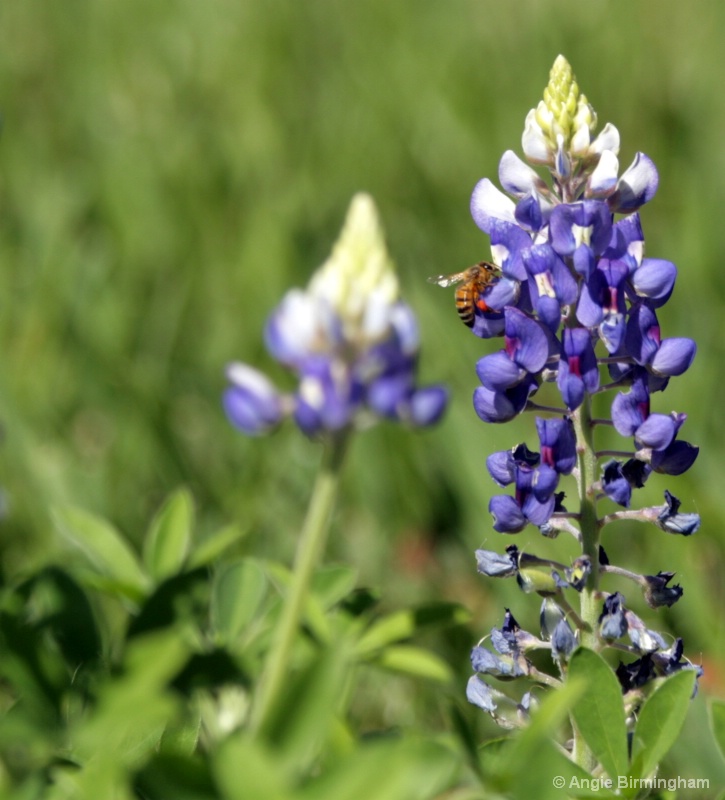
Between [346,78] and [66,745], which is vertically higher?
[346,78]

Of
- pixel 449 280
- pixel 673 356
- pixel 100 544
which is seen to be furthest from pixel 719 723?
pixel 449 280

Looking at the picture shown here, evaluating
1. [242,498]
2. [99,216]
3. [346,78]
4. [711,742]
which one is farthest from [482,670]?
[346,78]

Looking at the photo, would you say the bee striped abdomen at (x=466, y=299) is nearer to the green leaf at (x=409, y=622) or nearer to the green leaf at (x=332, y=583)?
the green leaf at (x=332, y=583)

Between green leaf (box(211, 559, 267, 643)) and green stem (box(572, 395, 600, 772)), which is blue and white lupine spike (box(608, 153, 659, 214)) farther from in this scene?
green leaf (box(211, 559, 267, 643))

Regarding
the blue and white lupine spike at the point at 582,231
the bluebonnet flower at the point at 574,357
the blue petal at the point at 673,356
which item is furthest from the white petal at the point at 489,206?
the blue petal at the point at 673,356

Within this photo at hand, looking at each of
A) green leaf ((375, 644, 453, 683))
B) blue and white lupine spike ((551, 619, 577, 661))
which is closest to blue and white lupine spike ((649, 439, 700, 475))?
blue and white lupine spike ((551, 619, 577, 661))

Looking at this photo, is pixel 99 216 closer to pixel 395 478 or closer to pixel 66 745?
pixel 395 478

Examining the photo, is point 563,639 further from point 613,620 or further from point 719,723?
point 719,723
